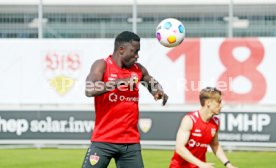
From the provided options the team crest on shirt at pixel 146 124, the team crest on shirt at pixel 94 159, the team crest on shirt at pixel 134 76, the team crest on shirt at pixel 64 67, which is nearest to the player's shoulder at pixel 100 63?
the team crest on shirt at pixel 134 76

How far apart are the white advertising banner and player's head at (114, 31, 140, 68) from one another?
933cm

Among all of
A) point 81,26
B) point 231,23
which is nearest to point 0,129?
point 81,26

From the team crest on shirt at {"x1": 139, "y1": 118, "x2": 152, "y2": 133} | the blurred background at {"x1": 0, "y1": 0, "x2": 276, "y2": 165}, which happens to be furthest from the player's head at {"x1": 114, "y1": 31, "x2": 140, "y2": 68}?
the team crest on shirt at {"x1": 139, "y1": 118, "x2": 152, "y2": 133}

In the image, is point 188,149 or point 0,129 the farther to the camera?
point 0,129

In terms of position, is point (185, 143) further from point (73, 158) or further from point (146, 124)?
point (146, 124)

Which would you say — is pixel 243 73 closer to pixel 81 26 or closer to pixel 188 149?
pixel 81 26

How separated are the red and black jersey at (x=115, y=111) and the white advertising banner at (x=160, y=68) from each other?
926 centimetres

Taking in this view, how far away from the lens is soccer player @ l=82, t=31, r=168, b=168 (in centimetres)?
743

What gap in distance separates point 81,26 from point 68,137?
108 inches

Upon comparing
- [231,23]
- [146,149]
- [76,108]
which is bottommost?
[146,149]

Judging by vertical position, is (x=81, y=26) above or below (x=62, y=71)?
above

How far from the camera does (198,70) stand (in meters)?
16.7

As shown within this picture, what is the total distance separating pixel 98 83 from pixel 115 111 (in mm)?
427

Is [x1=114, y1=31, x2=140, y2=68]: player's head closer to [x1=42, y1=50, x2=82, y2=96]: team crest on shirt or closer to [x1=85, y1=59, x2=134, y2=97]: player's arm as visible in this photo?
[x1=85, y1=59, x2=134, y2=97]: player's arm
